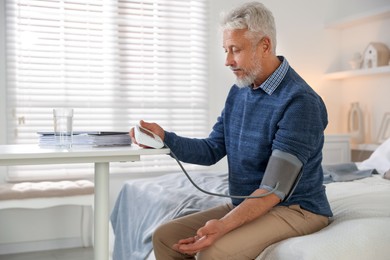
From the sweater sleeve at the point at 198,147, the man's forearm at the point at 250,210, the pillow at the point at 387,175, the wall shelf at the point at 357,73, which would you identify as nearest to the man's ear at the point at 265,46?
the sweater sleeve at the point at 198,147

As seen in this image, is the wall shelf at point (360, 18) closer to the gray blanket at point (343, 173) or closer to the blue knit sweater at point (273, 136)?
the gray blanket at point (343, 173)

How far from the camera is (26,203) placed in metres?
3.42

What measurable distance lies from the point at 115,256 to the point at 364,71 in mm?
2786

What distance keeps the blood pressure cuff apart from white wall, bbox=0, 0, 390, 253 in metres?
2.80

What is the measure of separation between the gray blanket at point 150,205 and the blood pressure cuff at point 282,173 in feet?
1.88

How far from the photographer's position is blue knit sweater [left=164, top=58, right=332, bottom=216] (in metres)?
1.64

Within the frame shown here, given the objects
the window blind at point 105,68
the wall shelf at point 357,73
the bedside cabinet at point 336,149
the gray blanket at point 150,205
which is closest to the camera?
the gray blanket at point 150,205

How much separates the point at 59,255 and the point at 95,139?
6.97 feet

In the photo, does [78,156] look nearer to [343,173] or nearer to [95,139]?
[95,139]

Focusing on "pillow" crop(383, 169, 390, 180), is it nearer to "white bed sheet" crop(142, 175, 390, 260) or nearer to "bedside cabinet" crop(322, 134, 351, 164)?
"white bed sheet" crop(142, 175, 390, 260)

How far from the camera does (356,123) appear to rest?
4875mm

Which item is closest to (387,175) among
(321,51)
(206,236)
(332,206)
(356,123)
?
(332,206)

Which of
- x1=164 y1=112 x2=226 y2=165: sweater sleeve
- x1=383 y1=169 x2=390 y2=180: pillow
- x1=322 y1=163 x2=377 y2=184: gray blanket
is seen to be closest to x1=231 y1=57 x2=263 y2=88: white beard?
x1=164 y1=112 x2=226 y2=165: sweater sleeve

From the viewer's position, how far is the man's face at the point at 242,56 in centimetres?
177
